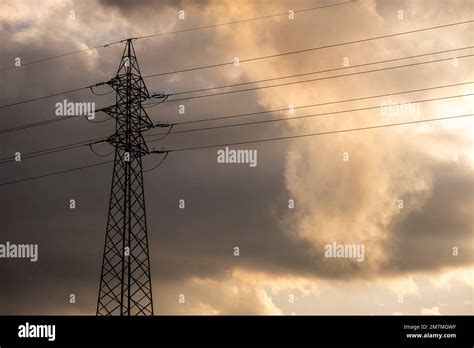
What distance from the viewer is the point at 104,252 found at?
46.2 metres
